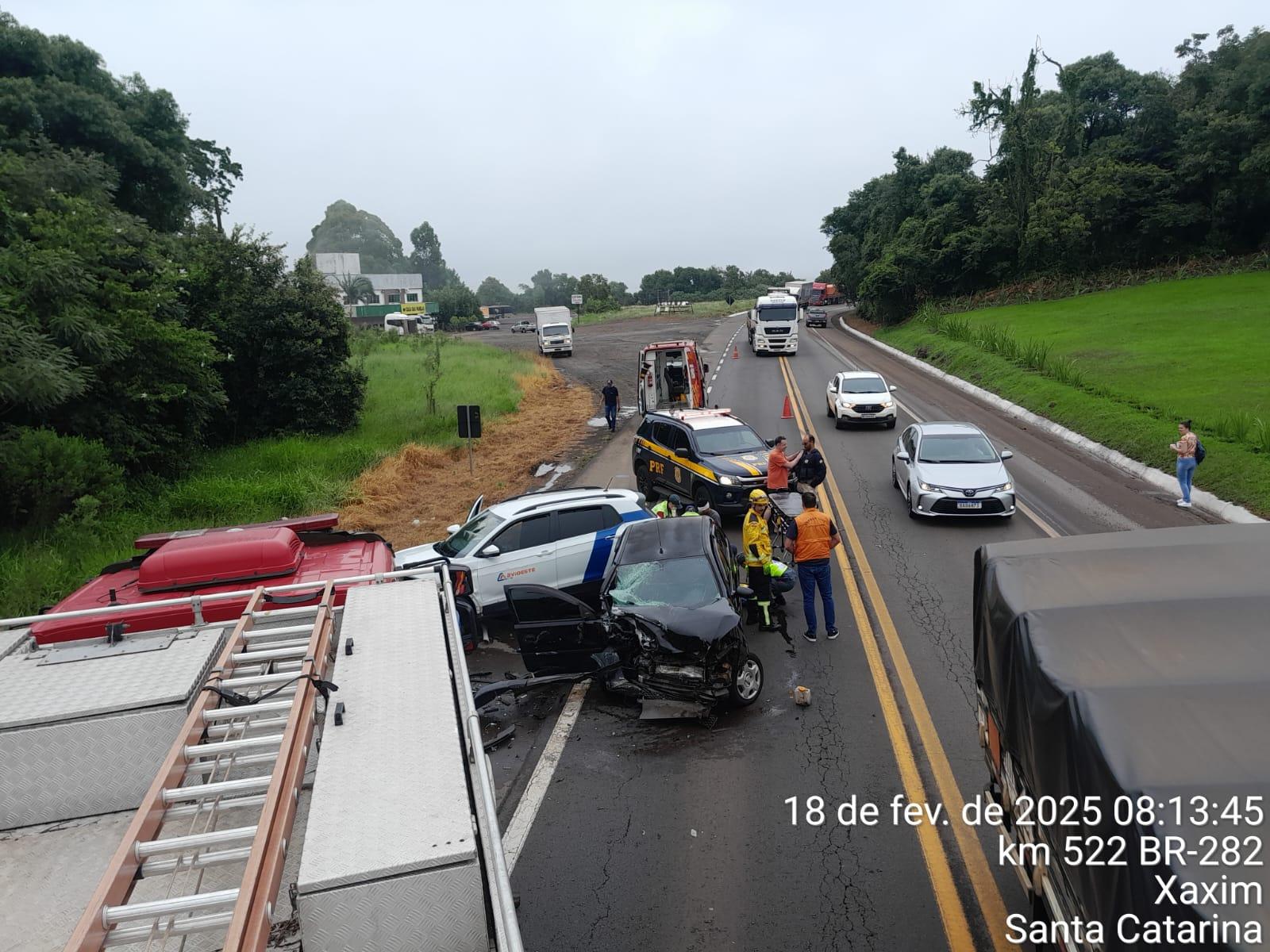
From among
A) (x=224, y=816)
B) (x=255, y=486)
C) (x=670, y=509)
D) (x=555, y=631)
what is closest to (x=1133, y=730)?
(x=224, y=816)

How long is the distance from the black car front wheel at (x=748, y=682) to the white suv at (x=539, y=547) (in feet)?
9.47

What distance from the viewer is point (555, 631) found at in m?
8.22

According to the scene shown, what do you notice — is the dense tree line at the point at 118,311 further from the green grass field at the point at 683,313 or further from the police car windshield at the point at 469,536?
the green grass field at the point at 683,313

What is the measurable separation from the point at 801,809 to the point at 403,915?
418cm

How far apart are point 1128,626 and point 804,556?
16.4ft

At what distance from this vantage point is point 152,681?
15.0 feet

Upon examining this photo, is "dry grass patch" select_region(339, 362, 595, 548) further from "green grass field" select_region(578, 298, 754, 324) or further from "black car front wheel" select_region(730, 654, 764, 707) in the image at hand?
"green grass field" select_region(578, 298, 754, 324)

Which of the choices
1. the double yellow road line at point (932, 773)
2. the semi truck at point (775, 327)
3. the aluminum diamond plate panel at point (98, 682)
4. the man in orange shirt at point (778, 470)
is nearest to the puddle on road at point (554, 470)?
the man in orange shirt at point (778, 470)

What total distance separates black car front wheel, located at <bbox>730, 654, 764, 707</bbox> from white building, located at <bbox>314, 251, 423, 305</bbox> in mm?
122561

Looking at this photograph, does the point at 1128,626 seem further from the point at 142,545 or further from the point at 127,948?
the point at 142,545

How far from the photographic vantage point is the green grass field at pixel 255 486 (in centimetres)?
1275

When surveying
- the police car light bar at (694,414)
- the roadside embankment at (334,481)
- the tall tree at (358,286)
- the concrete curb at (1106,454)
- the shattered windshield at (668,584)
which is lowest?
the concrete curb at (1106,454)

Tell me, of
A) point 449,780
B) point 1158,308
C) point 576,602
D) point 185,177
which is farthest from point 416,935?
point 1158,308

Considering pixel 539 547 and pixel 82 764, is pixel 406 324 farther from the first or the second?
pixel 82 764
